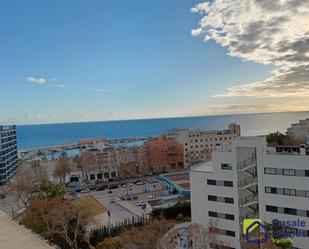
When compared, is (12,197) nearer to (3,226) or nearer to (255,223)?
(3,226)

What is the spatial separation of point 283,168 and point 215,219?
622 cm

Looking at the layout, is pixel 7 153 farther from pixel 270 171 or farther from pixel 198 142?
pixel 270 171

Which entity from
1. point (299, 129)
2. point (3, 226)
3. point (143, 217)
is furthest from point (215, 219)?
point (299, 129)

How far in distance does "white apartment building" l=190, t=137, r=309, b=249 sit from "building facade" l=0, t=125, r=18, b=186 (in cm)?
3997

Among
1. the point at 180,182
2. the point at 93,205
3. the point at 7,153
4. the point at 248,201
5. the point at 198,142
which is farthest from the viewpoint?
the point at 198,142

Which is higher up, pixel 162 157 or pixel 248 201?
pixel 248 201

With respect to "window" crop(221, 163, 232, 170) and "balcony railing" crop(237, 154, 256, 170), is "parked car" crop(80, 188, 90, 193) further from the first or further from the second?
"balcony railing" crop(237, 154, 256, 170)

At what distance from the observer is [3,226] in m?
27.6

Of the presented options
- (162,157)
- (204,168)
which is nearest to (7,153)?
(162,157)

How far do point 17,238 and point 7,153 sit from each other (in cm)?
3625

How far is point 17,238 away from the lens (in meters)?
23.6

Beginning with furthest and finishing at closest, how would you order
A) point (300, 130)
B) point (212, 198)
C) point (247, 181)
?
point (300, 130) < point (212, 198) < point (247, 181)

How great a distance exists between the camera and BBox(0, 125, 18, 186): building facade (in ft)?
173

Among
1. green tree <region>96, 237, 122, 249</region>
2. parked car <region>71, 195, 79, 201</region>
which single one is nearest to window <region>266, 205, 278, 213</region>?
green tree <region>96, 237, 122, 249</region>
